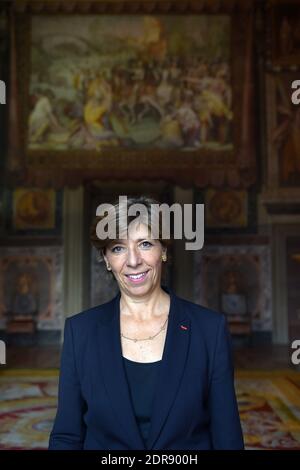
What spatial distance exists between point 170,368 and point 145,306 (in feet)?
1.09

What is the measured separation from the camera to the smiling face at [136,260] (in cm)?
231

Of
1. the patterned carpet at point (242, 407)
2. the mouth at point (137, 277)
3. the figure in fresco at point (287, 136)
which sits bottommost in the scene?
the patterned carpet at point (242, 407)

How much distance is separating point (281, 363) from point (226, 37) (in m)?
6.59

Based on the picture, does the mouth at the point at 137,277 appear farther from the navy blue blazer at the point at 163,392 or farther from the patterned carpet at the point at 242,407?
the patterned carpet at the point at 242,407

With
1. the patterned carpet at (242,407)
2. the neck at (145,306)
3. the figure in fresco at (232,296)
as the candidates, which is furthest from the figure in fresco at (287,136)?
the neck at (145,306)

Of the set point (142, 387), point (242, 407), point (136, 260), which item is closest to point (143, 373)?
point (142, 387)

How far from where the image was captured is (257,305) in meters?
11.1

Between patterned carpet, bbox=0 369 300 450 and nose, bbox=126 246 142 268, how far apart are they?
3.14 metres

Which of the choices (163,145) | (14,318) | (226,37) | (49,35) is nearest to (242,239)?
(163,145)

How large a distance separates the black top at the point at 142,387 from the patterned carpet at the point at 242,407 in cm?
294

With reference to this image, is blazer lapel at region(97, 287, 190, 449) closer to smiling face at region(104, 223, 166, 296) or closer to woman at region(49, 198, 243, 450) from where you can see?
woman at region(49, 198, 243, 450)

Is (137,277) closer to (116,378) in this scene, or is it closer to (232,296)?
(116,378)
